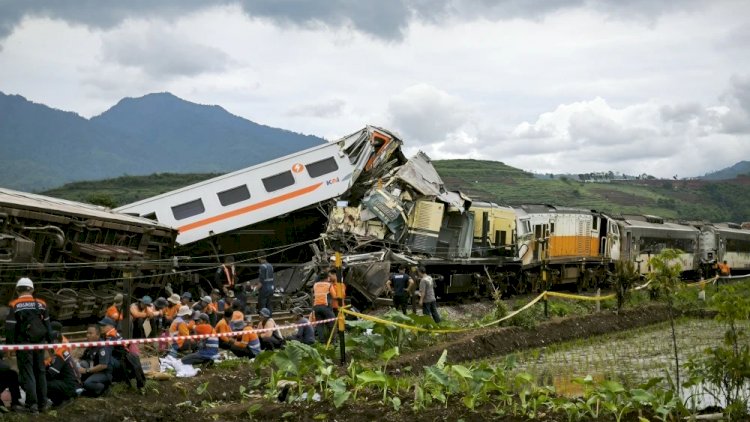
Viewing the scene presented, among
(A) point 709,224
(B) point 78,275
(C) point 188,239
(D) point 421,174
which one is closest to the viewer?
(B) point 78,275

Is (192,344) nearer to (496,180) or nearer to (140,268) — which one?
(140,268)

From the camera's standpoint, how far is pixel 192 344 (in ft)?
51.9

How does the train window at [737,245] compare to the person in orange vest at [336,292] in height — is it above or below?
above

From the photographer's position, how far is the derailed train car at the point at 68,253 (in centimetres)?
1570

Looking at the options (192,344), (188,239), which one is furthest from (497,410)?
(188,239)

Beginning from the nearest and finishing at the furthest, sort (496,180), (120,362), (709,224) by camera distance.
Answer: (120,362) → (709,224) → (496,180)

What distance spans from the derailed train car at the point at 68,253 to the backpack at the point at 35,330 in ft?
11.5

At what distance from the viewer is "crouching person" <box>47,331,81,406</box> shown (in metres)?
10.9

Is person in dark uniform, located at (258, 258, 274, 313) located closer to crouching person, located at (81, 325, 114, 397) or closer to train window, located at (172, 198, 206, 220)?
train window, located at (172, 198, 206, 220)

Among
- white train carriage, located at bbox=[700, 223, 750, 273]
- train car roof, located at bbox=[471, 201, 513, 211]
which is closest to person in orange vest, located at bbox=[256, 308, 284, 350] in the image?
train car roof, located at bbox=[471, 201, 513, 211]

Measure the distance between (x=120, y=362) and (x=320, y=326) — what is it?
5.61 m

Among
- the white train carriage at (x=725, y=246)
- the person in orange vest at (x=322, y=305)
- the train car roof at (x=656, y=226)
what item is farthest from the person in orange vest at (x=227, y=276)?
the white train carriage at (x=725, y=246)

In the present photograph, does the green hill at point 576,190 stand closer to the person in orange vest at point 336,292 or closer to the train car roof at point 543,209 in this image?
the train car roof at point 543,209

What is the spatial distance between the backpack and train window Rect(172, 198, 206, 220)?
15.0 m
